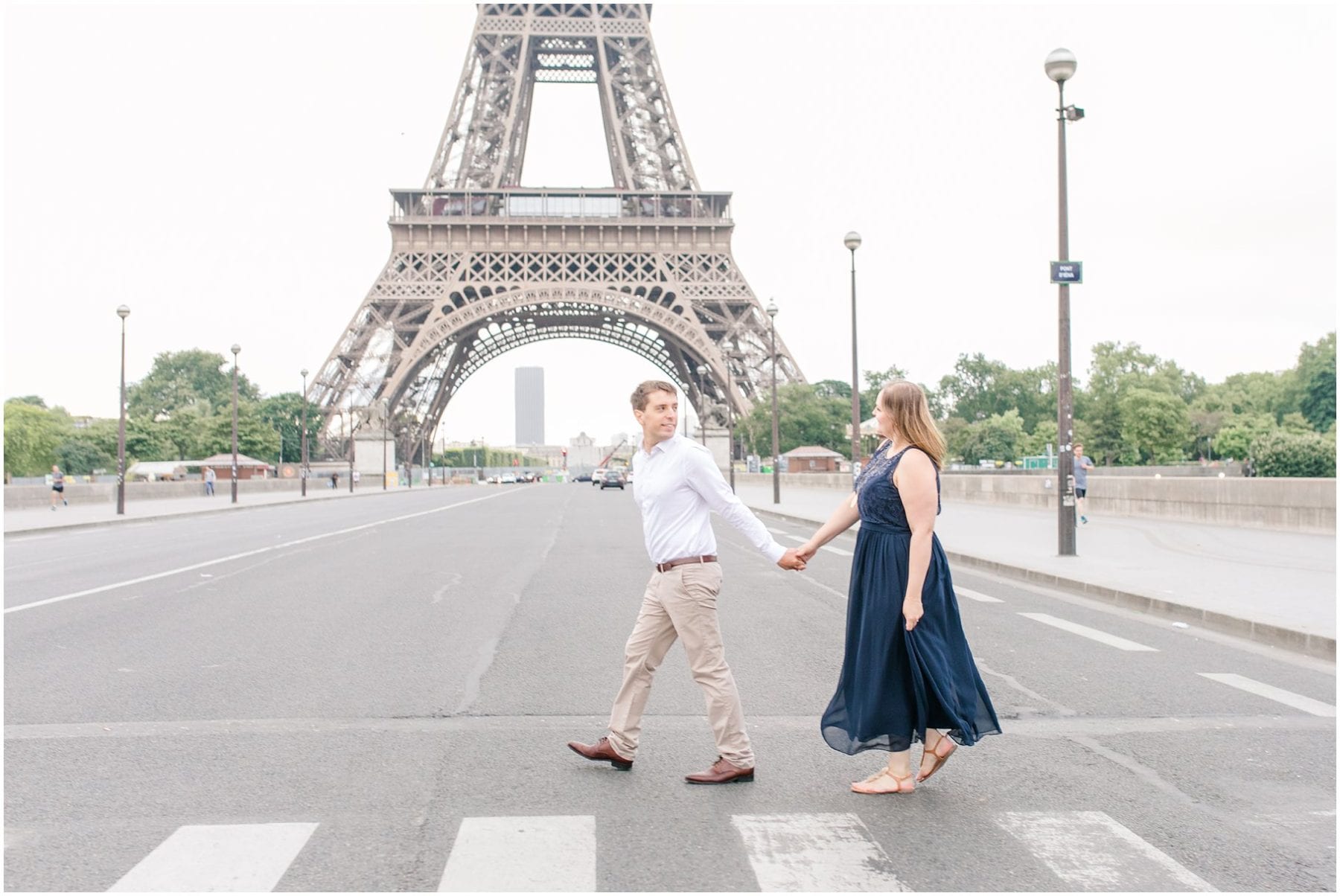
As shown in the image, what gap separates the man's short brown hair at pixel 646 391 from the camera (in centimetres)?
478

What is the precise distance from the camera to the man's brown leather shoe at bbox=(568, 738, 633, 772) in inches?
191

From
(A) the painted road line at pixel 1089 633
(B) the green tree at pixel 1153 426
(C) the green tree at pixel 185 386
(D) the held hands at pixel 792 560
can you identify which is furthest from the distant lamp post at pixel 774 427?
(C) the green tree at pixel 185 386

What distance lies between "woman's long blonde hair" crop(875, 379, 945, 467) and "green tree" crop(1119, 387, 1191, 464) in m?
82.2

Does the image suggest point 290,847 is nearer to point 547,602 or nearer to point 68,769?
point 68,769

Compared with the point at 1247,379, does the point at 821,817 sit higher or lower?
lower

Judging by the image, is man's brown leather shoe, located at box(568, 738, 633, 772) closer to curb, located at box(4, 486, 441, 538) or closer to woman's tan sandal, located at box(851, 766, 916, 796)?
woman's tan sandal, located at box(851, 766, 916, 796)

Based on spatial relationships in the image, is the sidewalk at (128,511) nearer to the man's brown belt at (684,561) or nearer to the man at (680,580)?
the man at (680,580)

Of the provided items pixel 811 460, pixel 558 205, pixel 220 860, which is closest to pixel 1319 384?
pixel 811 460

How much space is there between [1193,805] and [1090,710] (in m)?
1.68

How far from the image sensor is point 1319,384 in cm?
7488

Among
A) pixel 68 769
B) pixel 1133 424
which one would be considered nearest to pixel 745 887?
pixel 68 769

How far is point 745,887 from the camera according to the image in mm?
3482

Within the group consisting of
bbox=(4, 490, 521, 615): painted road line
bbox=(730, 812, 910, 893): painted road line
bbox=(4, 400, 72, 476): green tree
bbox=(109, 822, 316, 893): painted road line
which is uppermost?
bbox=(4, 400, 72, 476): green tree

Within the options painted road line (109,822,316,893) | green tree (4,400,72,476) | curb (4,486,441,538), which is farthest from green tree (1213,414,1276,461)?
green tree (4,400,72,476)
